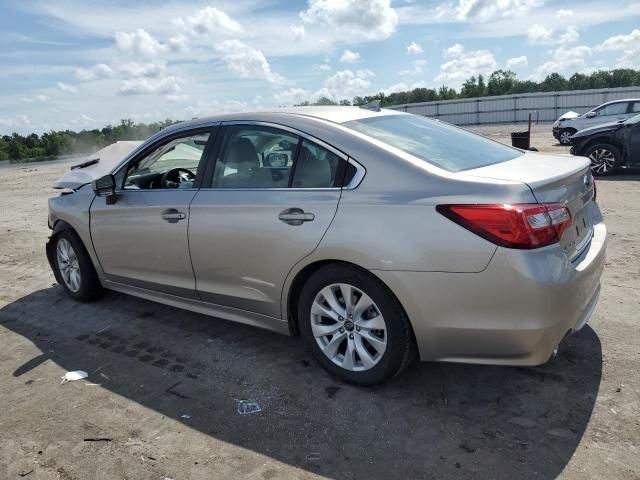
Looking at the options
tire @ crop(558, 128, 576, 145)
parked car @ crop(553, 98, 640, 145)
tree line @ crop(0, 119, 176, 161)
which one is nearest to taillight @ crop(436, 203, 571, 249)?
parked car @ crop(553, 98, 640, 145)

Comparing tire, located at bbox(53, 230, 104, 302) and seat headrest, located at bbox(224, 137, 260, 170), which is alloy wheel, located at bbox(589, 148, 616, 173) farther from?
tire, located at bbox(53, 230, 104, 302)

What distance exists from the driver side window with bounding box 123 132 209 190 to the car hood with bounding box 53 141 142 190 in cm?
251

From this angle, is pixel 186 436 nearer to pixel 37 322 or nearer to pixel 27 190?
pixel 37 322

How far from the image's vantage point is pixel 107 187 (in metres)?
4.44

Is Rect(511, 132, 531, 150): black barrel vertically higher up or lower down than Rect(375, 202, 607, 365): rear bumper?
lower down

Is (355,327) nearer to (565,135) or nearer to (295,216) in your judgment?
(295,216)

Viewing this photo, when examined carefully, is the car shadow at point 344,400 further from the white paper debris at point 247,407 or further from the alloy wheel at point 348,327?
the alloy wheel at point 348,327

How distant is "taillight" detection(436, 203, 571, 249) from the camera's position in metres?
2.60

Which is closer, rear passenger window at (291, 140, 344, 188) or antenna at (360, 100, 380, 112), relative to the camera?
rear passenger window at (291, 140, 344, 188)

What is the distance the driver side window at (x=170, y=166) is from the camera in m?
4.09

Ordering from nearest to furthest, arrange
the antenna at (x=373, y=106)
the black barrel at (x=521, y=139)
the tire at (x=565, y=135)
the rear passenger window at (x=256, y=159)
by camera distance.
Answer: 1. the rear passenger window at (x=256, y=159)
2. the antenna at (x=373, y=106)
3. the black barrel at (x=521, y=139)
4. the tire at (x=565, y=135)

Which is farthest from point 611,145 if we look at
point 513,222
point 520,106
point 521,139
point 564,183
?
point 520,106

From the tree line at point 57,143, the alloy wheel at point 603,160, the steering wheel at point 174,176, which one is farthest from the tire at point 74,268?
the tree line at point 57,143

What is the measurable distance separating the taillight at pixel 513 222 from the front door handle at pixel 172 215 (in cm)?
201
